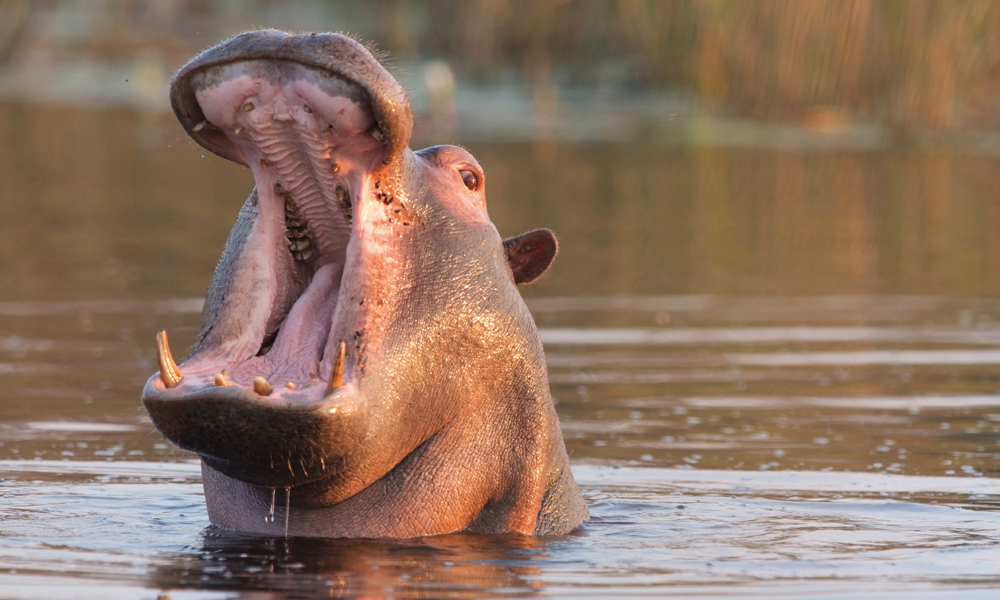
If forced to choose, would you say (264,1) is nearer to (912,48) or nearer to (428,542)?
(912,48)

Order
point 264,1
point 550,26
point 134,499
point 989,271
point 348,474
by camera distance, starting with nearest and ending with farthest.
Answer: point 348,474, point 134,499, point 989,271, point 550,26, point 264,1

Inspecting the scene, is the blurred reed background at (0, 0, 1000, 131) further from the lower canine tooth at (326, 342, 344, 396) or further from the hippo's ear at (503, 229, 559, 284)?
the lower canine tooth at (326, 342, 344, 396)

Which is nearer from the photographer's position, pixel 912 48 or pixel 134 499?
pixel 134 499

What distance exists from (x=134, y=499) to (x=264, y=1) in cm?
2057

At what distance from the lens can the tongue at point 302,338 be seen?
4227 mm

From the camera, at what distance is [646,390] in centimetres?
774

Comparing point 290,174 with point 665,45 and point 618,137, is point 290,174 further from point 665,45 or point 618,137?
point 618,137

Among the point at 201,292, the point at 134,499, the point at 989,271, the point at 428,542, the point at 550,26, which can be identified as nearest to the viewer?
the point at 428,542

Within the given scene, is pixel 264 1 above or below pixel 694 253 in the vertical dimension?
above

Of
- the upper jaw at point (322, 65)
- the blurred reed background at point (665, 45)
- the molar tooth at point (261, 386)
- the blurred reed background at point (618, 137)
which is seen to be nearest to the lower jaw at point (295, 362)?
the molar tooth at point (261, 386)

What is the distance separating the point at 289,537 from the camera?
4.59 m

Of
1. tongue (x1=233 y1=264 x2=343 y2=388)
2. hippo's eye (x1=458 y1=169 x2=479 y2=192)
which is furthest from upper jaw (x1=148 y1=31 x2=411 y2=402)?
hippo's eye (x1=458 y1=169 x2=479 y2=192)

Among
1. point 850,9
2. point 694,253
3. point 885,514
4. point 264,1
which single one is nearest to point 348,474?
point 885,514

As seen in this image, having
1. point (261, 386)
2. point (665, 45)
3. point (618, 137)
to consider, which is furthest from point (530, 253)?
point (618, 137)
